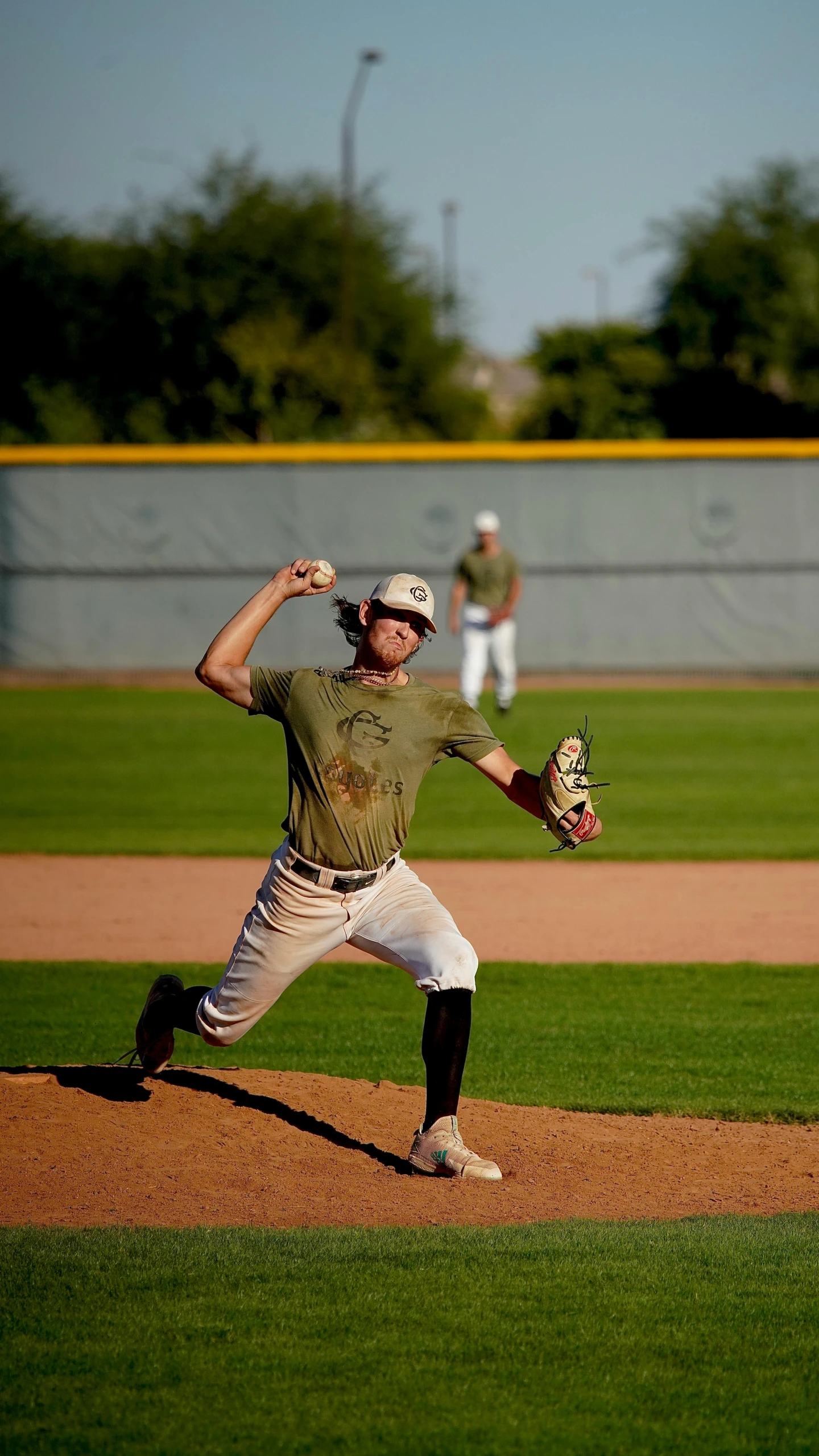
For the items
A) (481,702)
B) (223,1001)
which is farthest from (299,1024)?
(481,702)

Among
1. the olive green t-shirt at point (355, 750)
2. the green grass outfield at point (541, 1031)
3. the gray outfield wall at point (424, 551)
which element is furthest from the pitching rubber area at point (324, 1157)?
the gray outfield wall at point (424, 551)

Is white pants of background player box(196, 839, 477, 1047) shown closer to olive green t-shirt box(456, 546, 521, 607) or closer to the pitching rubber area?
the pitching rubber area

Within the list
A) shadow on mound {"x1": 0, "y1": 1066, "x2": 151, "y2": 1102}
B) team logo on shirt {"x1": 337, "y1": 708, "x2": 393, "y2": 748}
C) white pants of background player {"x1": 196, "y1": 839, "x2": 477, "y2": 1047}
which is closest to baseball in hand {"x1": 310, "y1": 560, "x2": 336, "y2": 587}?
team logo on shirt {"x1": 337, "y1": 708, "x2": 393, "y2": 748}

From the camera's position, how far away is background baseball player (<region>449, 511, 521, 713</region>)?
17.3 m

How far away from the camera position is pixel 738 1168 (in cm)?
502

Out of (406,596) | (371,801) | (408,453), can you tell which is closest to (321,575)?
(406,596)

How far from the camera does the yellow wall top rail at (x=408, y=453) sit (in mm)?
23156

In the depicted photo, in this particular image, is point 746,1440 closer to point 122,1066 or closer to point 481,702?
point 122,1066

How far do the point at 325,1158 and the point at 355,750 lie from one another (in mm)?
1357

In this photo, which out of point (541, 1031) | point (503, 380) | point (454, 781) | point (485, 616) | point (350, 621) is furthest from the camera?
point (503, 380)

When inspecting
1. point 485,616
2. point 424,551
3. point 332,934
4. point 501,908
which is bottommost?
point 501,908

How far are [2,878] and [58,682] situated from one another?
13724 mm

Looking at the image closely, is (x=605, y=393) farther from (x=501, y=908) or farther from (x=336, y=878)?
(x=336, y=878)

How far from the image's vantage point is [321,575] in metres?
4.59
